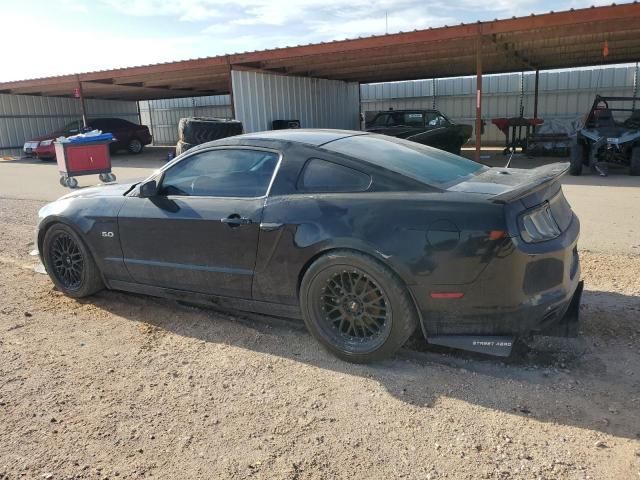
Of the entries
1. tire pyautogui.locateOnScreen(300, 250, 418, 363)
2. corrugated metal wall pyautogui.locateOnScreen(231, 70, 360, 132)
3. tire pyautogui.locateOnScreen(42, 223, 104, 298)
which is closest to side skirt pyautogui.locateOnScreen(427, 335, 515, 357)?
tire pyautogui.locateOnScreen(300, 250, 418, 363)

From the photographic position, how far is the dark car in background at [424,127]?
1368 centimetres

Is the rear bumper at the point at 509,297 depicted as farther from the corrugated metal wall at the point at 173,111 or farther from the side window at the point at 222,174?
the corrugated metal wall at the point at 173,111

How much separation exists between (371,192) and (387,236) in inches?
12.8

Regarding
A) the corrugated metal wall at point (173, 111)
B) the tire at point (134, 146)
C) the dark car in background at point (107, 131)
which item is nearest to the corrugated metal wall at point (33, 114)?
the dark car in background at point (107, 131)

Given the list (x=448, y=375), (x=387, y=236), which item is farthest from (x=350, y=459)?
(x=387, y=236)

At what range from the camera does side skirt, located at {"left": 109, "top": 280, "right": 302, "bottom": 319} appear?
3679mm

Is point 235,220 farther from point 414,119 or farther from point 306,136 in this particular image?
point 414,119

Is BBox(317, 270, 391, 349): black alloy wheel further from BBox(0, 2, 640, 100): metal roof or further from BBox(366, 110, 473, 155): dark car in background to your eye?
BBox(366, 110, 473, 155): dark car in background

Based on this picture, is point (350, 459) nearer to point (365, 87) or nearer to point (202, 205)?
point (202, 205)

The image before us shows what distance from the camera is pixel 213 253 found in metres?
3.82

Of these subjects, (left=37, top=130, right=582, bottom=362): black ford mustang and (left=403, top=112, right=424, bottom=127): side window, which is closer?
(left=37, top=130, right=582, bottom=362): black ford mustang

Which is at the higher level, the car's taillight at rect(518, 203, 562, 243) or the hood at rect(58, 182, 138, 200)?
the hood at rect(58, 182, 138, 200)

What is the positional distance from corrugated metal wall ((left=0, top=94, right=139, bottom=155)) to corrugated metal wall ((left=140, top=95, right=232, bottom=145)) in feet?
8.80

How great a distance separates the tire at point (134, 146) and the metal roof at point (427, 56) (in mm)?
2215
